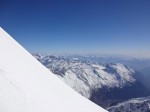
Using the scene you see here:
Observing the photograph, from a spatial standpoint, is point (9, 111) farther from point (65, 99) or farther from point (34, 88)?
point (65, 99)

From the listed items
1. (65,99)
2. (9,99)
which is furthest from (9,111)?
(65,99)

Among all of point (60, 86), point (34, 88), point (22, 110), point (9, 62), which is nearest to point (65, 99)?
point (60, 86)

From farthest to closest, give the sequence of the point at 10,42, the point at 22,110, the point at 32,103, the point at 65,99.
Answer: the point at 10,42
the point at 65,99
the point at 32,103
the point at 22,110

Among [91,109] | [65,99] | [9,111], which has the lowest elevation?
[91,109]

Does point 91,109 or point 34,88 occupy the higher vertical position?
point 34,88

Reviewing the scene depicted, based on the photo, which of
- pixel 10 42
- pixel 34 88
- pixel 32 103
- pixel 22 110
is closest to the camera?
pixel 22 110

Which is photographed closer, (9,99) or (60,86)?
(9,99)
